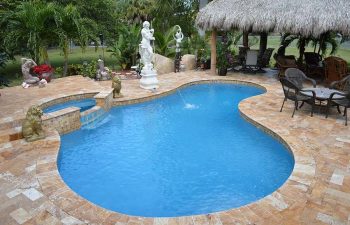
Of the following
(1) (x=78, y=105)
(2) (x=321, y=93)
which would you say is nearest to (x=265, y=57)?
(2) (x=321, y=93)

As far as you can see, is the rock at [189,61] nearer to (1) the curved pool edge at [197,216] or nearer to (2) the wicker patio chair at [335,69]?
(2) the wicker patio chair at [335,69]

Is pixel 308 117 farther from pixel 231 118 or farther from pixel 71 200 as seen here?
pixel 71 200

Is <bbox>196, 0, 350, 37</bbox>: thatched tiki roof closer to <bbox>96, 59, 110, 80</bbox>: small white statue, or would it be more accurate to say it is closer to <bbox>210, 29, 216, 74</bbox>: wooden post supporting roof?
<bbox>210, 29, 216, 74</bbox>: wooden post supporting roof

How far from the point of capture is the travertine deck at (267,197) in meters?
3.90

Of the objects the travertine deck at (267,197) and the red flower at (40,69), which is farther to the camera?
the red flower at (40,69)

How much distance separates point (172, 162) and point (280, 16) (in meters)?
8.41

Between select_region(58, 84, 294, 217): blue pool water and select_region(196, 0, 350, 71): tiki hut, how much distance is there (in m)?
4.72

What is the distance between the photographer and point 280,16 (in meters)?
11.6

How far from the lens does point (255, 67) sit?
14.7 m

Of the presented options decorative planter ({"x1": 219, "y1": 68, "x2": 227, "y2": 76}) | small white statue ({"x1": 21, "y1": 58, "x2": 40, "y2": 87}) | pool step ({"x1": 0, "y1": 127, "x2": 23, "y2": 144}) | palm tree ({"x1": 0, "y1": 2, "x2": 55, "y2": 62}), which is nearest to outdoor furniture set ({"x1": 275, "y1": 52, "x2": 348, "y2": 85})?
decorative planter ({"x1": 219, "y1": 68, "x2": 227, "y2": 76})

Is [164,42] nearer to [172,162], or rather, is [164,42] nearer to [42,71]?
[42,71]

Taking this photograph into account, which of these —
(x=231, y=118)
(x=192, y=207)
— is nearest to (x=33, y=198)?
(x=192, y=207)

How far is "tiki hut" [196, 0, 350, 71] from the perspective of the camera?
10.6m

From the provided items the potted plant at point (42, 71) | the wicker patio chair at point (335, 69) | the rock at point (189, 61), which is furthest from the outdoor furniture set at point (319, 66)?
the potted plant at point (42, 71)
